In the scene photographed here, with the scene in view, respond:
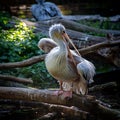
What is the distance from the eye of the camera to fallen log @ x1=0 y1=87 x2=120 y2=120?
14.8 feet

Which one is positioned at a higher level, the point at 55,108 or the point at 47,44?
the point at 47,44

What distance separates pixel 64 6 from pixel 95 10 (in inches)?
68.4

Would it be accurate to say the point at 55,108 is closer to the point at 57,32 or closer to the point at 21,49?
the point at 57,32

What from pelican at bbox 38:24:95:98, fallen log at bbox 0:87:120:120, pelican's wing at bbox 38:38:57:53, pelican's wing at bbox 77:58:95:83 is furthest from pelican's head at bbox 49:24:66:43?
fallen log at bbox 0:87:120:120

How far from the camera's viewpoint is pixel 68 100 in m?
4.62

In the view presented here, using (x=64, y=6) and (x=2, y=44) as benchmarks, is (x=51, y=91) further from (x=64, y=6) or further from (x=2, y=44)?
(x=64, y=6)

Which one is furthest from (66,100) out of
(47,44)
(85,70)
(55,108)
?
(47,44)

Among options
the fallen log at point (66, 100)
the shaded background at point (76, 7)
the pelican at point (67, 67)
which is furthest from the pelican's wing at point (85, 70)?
the shaded background at point (76, 7)

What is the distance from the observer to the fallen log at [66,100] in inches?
178

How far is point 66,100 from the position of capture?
183 inches

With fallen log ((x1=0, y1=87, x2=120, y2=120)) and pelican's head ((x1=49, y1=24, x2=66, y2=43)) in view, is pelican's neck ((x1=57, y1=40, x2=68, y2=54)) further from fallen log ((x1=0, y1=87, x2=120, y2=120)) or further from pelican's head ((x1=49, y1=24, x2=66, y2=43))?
fallen log ((x1=0, y1=87, x2=120, y2=120))

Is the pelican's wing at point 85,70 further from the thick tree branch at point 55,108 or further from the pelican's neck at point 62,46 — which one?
the thick tree branch at point 55,108

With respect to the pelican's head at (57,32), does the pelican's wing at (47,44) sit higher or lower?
lower

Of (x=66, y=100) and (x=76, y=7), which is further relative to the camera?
(x=76, y=7)
